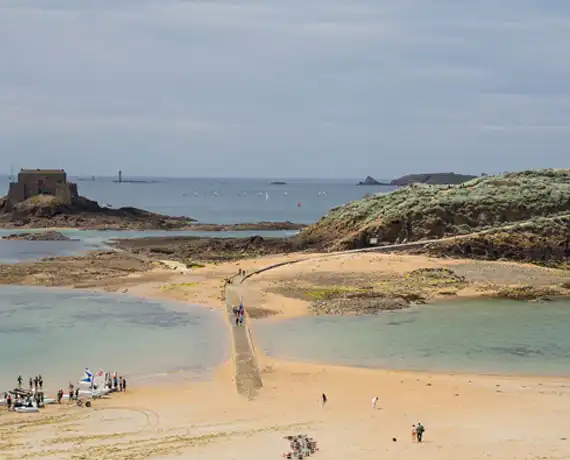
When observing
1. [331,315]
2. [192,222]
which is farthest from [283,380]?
[192,222]

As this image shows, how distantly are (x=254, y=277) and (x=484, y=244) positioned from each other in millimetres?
14673

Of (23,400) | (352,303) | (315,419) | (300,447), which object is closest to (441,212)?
(352,303)

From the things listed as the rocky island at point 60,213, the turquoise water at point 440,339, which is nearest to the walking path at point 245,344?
the turquoise water at point 440,339

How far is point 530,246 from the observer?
160ft

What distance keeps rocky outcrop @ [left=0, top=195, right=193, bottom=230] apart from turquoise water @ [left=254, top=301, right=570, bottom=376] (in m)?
52.7

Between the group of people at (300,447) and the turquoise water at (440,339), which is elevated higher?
the turquoise water at (440,339)

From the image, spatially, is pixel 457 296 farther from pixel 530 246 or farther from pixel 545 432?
pixel 545 432

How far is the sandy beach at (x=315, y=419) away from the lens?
56.3ft

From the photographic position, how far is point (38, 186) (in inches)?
3442

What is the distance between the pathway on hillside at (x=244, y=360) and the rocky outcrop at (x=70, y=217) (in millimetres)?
51705

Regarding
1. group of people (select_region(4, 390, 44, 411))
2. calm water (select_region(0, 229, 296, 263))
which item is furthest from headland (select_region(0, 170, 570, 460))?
calm water (select_region(0, 229, 296, 263))

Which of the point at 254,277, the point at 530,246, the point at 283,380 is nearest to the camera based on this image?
the point at 283,380

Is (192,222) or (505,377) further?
(192,222)

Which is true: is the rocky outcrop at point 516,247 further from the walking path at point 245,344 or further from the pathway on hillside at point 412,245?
the walking path at point 245,344
